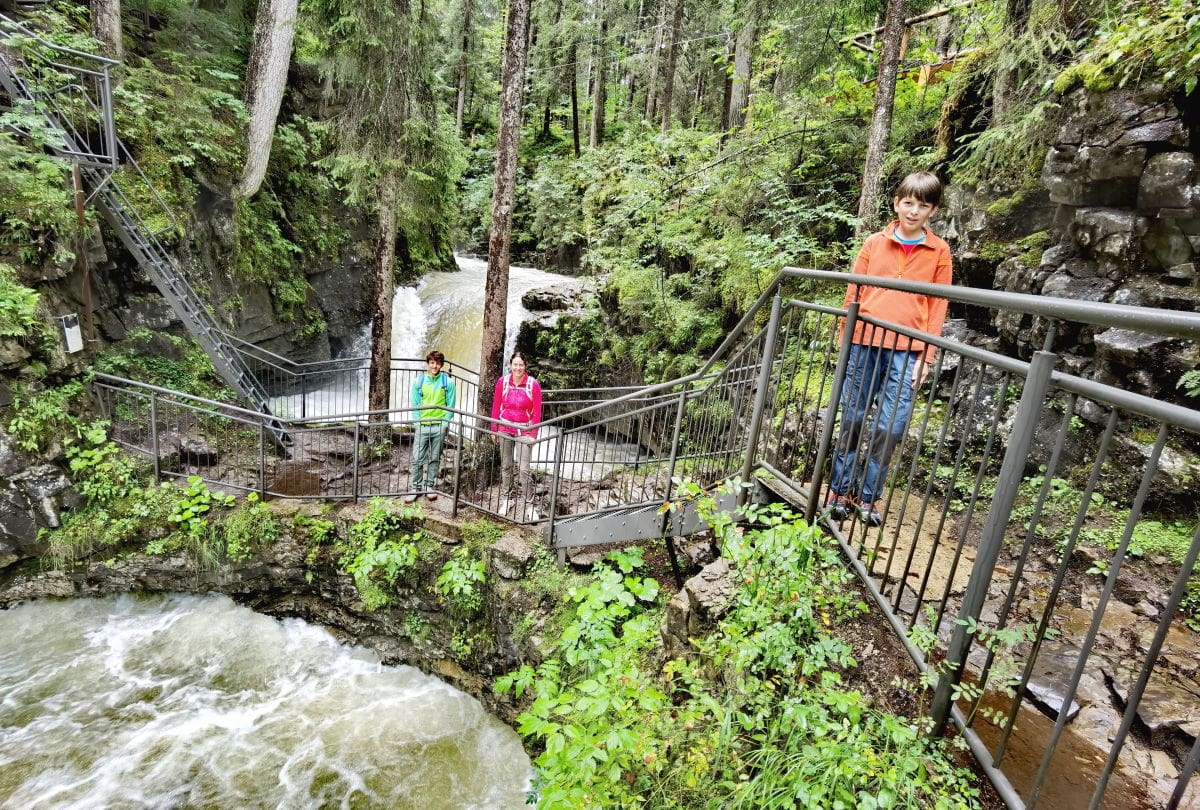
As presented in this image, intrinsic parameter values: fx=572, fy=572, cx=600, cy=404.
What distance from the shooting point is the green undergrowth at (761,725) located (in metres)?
2.10

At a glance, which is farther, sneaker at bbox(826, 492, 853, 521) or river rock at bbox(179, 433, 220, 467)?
river rock at bbox(179, 433, 220, 467)

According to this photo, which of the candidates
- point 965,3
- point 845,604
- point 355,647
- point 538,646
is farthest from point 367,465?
point 965,3

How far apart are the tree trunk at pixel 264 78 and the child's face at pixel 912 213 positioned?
37.6 feet

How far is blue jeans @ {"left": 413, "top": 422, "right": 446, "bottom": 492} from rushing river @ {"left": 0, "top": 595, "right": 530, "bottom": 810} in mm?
2228

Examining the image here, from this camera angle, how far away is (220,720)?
587cm

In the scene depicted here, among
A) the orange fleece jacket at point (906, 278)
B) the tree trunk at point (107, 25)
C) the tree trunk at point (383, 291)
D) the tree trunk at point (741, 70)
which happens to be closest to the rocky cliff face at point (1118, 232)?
the orange fleece jacket at point (906, 278)

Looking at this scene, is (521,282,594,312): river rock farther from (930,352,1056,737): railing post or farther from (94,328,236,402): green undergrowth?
(930,352,1056,737): railing post

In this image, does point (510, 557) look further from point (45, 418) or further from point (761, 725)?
point (45, 418)

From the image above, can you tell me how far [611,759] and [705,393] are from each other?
2810mm

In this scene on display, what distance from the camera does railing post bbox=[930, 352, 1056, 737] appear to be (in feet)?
5.76

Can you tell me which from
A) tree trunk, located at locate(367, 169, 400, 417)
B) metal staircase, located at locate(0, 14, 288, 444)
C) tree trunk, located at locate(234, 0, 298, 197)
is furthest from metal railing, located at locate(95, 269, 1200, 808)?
tree trunk, located at locate(234, 0, 298, 197)

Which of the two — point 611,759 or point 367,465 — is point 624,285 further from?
point 611,759

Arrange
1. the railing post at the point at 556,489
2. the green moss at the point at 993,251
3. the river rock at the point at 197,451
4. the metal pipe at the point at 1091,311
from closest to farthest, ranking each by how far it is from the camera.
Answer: the metal pipe at the point at 1091,311, the green moss at the point at 993,251, the railing post at the point at 556,489, the river rock at the point at 197,451

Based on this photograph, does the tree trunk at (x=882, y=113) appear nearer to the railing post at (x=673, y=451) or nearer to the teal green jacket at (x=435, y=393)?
the railing post at (x=673, y=451)
